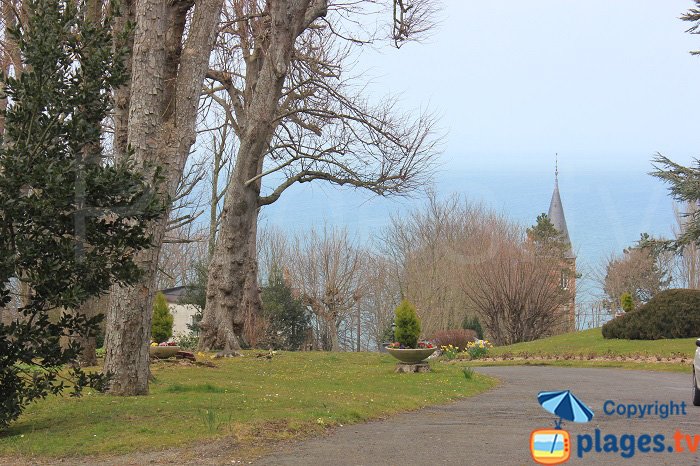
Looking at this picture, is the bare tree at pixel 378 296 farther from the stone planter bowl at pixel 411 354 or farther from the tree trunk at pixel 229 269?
the stone planter bowl at pixel 411 354

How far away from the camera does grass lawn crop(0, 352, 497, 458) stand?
881 centimetres

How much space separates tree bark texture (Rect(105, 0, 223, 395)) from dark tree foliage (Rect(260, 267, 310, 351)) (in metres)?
28.5

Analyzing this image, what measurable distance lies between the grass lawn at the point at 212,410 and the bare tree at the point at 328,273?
101ft

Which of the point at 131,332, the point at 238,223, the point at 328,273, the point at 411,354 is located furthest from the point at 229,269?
the point at 328,273

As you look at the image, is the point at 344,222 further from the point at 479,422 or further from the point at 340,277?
the point at 479,422

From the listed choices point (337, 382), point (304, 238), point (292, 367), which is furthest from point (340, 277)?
point (337, 382)

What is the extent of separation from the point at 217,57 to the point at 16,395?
1901 cm

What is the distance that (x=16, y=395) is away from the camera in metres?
9.19

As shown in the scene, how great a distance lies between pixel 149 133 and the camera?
11.9 meters

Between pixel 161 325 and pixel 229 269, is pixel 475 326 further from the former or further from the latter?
pixel 161 325

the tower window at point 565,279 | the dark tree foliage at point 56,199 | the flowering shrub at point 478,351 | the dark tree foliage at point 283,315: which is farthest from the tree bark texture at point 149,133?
the tower window at point 565,279

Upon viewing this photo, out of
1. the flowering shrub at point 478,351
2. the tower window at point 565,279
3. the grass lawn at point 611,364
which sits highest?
the tower window at point 565,279

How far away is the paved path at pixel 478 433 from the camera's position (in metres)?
7.99

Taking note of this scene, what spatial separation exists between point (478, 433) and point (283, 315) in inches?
1268
